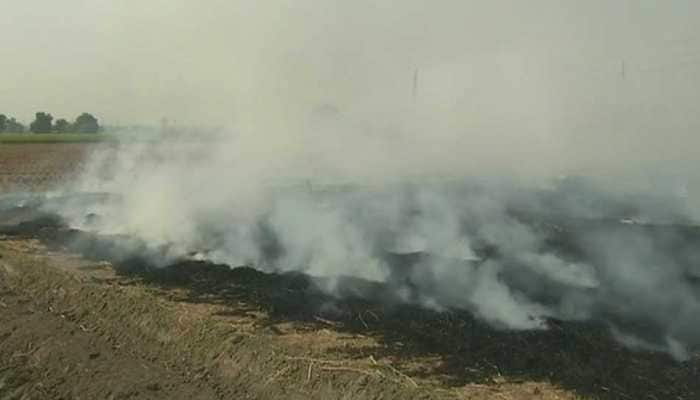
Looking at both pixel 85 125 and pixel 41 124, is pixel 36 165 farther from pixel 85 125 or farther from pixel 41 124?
pixel 41 124

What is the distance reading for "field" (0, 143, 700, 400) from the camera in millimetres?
6950

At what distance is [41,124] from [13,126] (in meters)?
13.2

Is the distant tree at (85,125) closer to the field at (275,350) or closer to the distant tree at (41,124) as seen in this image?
the distant tree at (41,124)

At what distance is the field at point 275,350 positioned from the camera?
6.95 meters

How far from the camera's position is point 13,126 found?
10794 centimetres

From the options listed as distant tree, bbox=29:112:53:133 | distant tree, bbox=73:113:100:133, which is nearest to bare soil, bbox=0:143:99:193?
distant tree, bbox=73:113:100:133

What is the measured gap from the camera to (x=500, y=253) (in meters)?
13.2

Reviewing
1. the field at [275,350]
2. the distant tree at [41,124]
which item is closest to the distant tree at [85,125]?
the distant tree at [41,124]

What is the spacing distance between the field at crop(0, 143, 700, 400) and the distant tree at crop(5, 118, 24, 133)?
107 m

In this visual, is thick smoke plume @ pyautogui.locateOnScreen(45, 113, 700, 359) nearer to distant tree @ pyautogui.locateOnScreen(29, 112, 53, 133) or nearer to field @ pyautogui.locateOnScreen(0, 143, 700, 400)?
field @ pyautogui.locateOnScreen(0, 143, 700, 400)

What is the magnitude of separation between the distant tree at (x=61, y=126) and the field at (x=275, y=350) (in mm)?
91549

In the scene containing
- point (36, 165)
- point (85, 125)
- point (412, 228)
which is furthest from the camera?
point (85, 125)

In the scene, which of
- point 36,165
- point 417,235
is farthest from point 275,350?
point 36,165

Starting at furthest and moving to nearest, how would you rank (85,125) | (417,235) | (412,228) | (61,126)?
(61,126) → (85,125) → (412,228) → (417,235)
